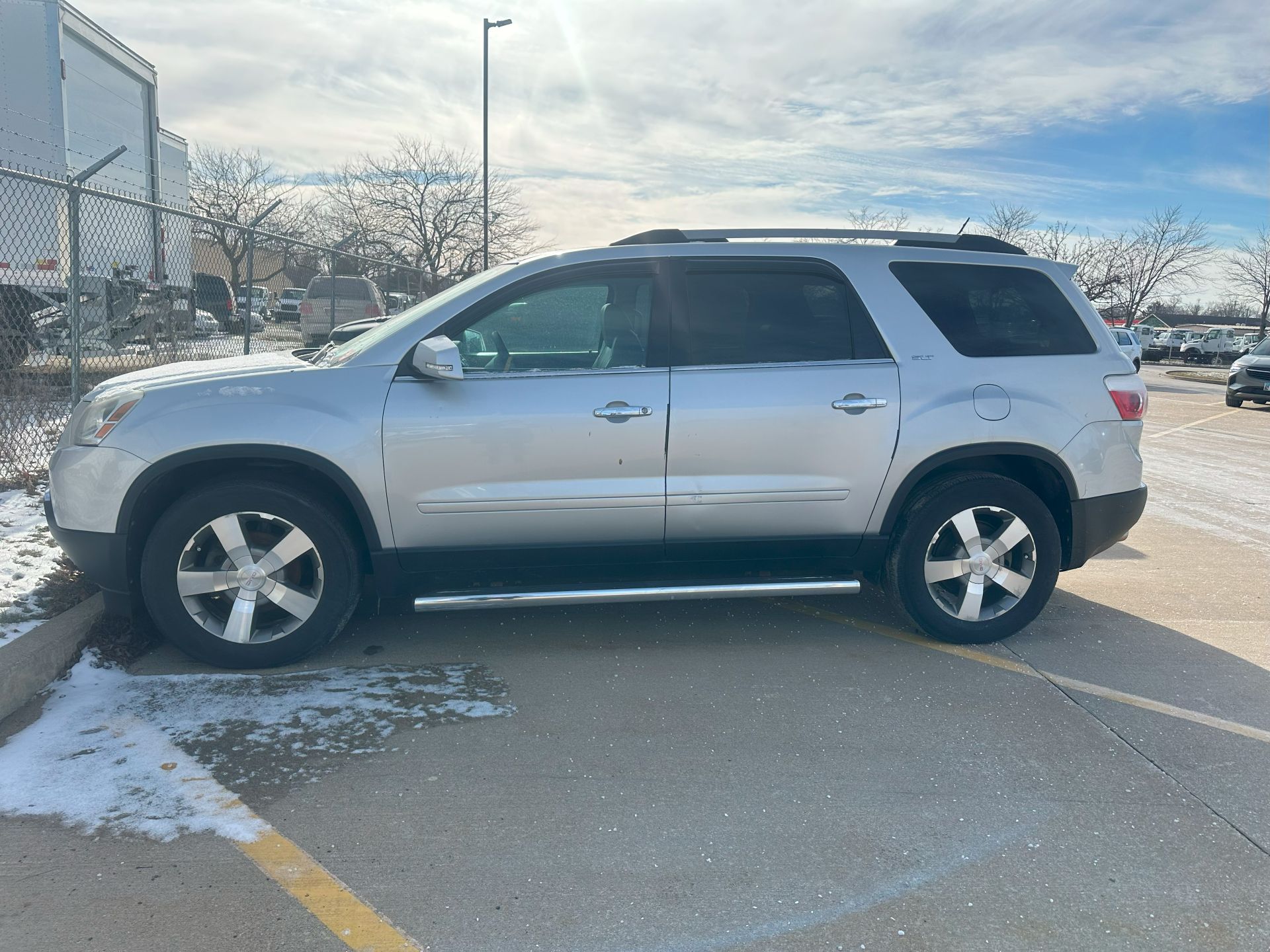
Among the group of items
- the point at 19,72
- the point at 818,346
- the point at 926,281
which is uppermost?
the point at 19,72

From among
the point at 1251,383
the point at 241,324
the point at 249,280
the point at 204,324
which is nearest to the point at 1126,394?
the point at 249,280

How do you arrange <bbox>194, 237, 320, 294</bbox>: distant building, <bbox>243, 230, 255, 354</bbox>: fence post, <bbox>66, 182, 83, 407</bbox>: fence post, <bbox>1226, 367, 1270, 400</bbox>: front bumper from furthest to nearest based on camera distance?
1. <bbox>1226, 367, 1270, 400</bbox>: front bumper
2. <bbox>194, 237, 320, 294</bbox>: distant building
3. <bbox>243, 230, 255, 354</bbox>: fence post
4. <bbox>66, 182, 83, 407</bbox>: fence post

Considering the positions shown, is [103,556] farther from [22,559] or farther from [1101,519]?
[1101,519]

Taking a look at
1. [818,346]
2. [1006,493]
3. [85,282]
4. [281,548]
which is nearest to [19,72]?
[85,282]

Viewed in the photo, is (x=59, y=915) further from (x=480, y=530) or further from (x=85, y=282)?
(x=85, y=282)

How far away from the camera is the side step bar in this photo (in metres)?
4.14

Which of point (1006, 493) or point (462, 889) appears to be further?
point (1006, 493)

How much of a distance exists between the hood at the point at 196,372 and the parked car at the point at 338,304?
978cm

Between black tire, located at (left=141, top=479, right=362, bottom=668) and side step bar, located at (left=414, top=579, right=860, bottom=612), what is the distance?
39cm

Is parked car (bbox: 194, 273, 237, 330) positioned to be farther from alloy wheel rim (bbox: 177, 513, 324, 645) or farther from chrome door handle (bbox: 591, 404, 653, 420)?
chrome door handle (bbox: 591, 404, 653, 420)

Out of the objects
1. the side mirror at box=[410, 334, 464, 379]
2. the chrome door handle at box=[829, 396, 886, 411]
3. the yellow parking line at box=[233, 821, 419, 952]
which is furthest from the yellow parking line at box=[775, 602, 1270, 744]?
the yellow parking line at box=[233, 821, 419, 952]

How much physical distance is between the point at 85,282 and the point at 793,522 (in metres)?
9.16

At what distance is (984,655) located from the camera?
4562 mm

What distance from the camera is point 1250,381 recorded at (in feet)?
62.7
